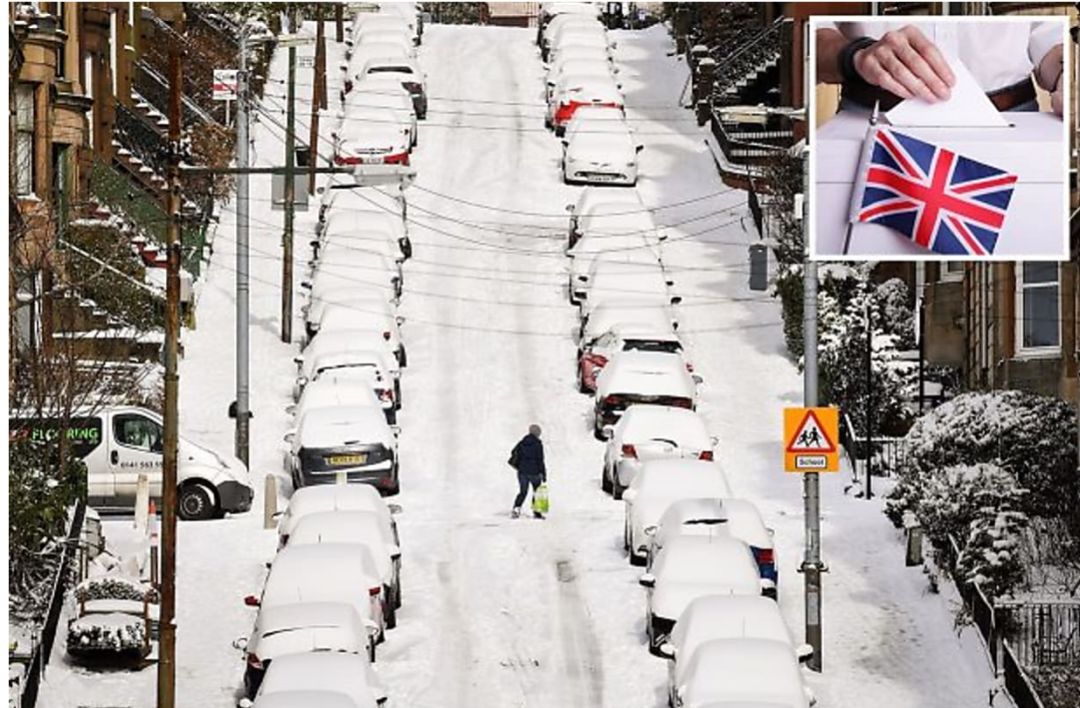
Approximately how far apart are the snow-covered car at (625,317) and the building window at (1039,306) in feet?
21.9

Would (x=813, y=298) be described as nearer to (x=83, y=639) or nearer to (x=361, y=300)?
(x=83, y=639)

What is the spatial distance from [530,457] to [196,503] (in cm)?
488

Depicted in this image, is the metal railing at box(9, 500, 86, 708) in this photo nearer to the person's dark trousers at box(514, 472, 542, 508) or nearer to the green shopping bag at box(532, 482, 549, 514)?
the person's dark trousers at box(514, 472, 542, 508)

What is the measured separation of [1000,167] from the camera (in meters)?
43.0

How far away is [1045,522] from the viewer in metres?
39.5

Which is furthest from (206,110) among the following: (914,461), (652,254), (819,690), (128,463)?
(819,690)

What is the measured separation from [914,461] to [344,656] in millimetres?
12269

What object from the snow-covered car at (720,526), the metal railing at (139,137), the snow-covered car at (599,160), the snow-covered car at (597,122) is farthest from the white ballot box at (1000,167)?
the metal railing at (139,137)

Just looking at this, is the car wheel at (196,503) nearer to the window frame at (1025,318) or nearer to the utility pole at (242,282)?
the utility pole at (242,282)

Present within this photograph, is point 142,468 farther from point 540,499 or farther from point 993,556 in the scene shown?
point 993,556

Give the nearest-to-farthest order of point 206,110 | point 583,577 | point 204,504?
point 583,577
point 204,504
point 206,110

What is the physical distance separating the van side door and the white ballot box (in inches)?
390

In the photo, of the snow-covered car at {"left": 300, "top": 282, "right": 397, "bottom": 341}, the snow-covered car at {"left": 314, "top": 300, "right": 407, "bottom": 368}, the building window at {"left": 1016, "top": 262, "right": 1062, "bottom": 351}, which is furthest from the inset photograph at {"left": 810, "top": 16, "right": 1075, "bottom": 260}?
the snow-covered car at {"left": 300, "top": 282, "right": 397, "bottom": 341}

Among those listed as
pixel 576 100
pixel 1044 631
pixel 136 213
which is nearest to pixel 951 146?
pixel 1044 631
